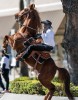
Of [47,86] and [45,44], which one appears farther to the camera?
[47,86]

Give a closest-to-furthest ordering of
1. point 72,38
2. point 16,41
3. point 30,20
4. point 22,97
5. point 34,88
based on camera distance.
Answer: point 16,41 < point 30,20 < point 22,97 < point 34,88 < point 72,38

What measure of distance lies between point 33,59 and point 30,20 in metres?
1.06

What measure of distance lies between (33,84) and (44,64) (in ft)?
5.63

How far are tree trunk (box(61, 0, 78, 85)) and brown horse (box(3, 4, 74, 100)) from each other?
1.64m

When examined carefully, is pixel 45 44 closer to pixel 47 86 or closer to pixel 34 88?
pixel 47 86

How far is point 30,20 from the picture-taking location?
10.3 m

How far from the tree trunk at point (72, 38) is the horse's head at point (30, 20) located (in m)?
1.71

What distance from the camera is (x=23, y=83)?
11914 millimetres

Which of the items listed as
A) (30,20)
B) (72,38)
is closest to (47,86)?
(30,20)

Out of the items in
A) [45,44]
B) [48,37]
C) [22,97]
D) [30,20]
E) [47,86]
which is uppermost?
[30,20]

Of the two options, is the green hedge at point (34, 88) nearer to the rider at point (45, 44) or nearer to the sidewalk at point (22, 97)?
the sidewalk at point (22, 97)

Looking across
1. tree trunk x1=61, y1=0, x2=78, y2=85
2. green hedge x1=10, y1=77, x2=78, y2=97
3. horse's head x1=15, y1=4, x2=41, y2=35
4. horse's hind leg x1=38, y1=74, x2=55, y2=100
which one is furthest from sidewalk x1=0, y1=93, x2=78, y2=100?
horse's head x1=15, y1=4, x2=41, y2=35

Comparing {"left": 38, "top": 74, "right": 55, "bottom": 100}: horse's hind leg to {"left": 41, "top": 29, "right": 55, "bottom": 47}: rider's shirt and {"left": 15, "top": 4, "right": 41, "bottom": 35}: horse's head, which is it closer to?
{"left": 41, "top": 29, "right": 55, "bottom": 47}: rider's shirt

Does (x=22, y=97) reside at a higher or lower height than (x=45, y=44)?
lower
